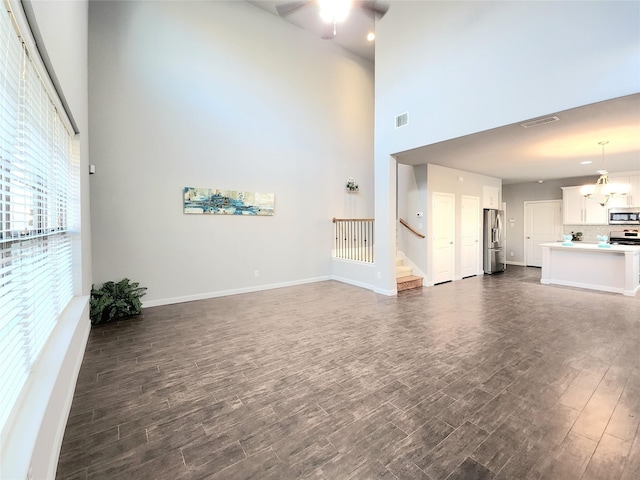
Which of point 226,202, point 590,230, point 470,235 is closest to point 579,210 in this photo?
point 590,230

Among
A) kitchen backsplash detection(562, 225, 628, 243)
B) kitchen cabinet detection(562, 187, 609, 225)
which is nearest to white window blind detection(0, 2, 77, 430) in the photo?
kitchen cabinet detection(562, 187, 609, 225)

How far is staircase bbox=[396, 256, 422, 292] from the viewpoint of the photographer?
19.7 feet

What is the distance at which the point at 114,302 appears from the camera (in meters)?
4.23

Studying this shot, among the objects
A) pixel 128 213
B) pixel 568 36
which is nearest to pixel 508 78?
pixel 568 36

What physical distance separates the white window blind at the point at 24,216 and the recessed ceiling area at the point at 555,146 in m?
4.70

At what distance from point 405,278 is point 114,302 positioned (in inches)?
208

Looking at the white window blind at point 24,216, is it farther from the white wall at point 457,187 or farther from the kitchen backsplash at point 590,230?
the kitchen backsplash at point 590,230

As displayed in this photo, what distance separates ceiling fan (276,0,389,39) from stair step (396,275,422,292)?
4.60 m

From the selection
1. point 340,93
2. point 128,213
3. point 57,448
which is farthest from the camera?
point 340,93

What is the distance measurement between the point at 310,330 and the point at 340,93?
20.5 feet

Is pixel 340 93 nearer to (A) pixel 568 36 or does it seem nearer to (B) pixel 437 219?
(B) pixel 437 219

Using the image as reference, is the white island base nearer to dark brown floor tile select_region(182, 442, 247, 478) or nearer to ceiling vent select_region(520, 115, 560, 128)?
ceiling vent select_region(520, 115, 560, 128)

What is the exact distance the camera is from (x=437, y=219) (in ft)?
21.7

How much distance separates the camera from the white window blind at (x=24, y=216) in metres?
1.30
